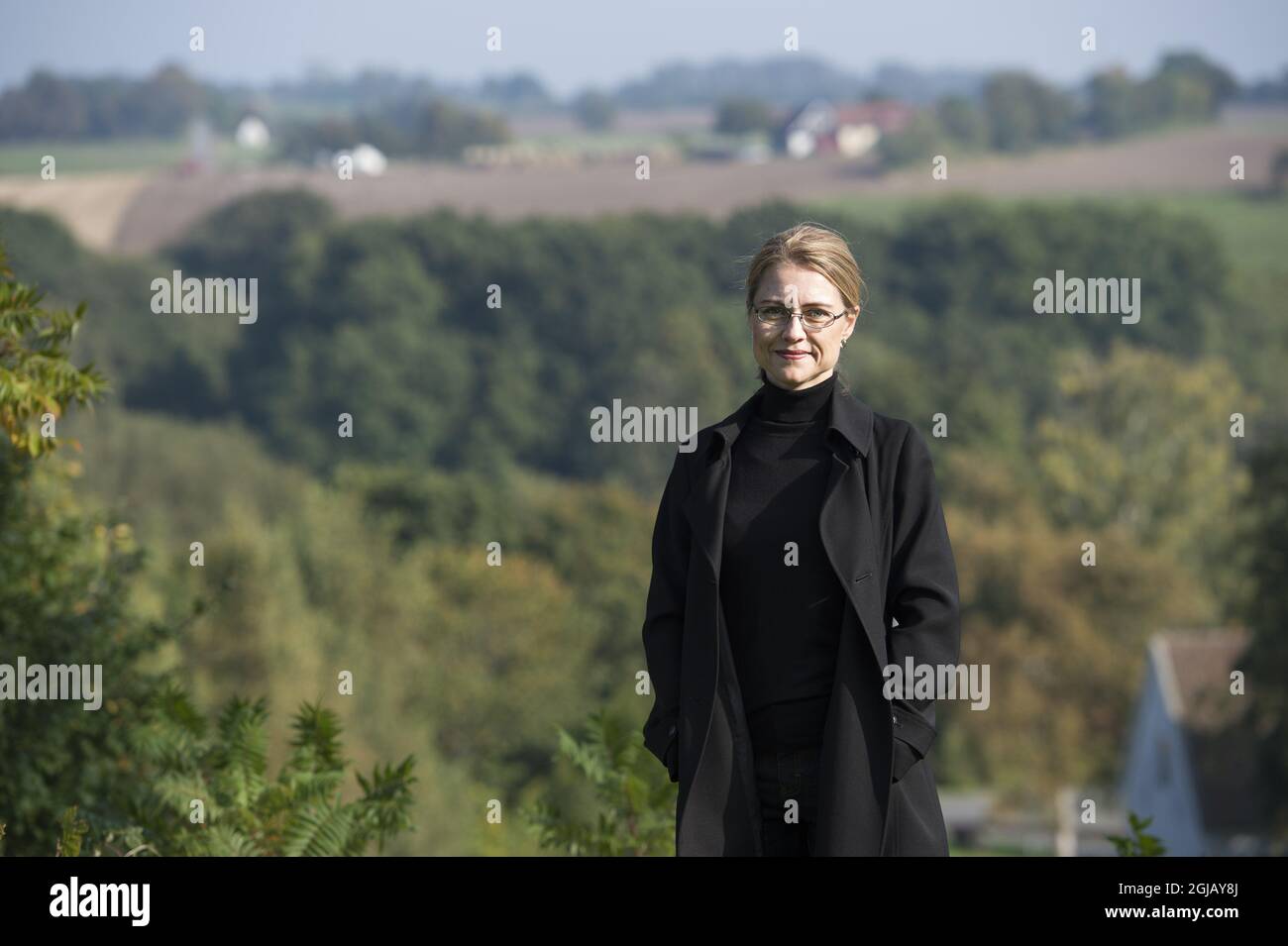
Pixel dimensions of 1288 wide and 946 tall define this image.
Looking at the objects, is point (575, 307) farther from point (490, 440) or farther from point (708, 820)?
point (708, 820)

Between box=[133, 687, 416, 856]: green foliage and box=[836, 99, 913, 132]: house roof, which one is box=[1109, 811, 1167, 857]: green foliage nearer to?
box=[133, 687, 416, 856]: green foliage

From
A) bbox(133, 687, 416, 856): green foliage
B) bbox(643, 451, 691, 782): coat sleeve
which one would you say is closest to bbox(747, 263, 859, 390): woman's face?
bbox(643, 451, 691, 782): coat sleeve

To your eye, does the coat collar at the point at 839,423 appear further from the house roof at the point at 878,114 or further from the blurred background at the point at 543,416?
the house roof at the point at 878,114

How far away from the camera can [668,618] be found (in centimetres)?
464

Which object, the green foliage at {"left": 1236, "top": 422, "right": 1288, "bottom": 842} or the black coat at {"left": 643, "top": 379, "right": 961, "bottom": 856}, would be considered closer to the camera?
the black coat at {"left": 643, "top": 379, "right": 961, "bottom": 856}

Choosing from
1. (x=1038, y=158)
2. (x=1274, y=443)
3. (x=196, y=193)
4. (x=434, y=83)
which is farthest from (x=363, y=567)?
(x=434, y=83)

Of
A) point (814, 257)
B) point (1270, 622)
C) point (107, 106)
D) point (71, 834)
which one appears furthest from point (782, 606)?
point (107, 106)

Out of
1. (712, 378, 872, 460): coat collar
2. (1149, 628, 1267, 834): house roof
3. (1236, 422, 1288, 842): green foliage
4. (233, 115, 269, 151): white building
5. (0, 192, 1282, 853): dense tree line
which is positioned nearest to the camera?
(712, 378, 872, 460): coat collar

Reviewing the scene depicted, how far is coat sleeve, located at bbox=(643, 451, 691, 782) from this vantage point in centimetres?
461

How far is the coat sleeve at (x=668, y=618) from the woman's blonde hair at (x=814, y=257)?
1.67ft

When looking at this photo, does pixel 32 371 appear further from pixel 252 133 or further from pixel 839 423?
pixel 252 133

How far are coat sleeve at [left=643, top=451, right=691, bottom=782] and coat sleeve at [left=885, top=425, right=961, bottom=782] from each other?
0.48 metres
